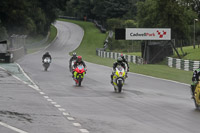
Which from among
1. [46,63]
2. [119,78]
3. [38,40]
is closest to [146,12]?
[38,40]

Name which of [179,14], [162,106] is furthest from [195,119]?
[179,14]

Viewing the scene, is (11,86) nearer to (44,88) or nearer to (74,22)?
(44,88)

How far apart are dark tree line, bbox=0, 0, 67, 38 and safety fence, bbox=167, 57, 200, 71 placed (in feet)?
133

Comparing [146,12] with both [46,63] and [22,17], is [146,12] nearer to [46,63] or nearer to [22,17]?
[22,17]

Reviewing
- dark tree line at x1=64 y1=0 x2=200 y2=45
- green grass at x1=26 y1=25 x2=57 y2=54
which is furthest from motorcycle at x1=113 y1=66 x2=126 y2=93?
green grass at x1=26 y1=25 x2=57 y2=54

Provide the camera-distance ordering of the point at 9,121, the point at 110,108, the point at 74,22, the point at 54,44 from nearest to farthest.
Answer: the point at 9,121 → the point at 110,108 → the point at 54,44 → the point at 74,22

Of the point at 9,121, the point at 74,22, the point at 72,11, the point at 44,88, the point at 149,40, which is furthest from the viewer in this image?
the point at 72,11

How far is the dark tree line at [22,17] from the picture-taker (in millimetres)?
87500

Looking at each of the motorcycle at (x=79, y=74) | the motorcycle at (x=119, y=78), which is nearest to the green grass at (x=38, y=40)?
the motorcycle at (x=79, y=74)

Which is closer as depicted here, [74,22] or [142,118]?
[142,118]

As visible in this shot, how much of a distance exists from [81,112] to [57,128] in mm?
3093

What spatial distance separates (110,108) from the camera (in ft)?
50.5

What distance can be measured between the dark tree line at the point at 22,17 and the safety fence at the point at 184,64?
40.5 meters

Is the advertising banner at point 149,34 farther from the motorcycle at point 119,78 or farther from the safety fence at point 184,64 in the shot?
the motorcycle at point 119,78
